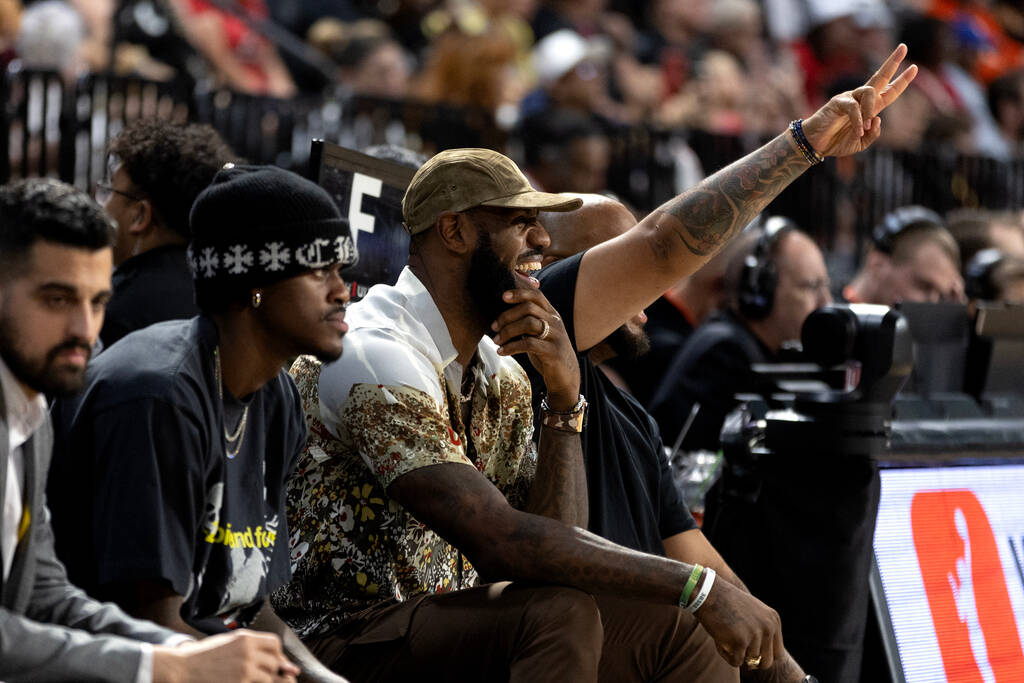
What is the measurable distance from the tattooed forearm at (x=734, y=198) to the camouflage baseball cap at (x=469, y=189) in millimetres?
370

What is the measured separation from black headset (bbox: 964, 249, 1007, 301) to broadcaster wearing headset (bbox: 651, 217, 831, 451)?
1.06m

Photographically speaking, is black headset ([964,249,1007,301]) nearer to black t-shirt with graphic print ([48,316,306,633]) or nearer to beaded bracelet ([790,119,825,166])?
beaded bracelet ([790,119,825,166])

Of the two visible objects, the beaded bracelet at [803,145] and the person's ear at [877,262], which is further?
the person's ear at [877,262]

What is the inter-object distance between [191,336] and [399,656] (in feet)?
2.72

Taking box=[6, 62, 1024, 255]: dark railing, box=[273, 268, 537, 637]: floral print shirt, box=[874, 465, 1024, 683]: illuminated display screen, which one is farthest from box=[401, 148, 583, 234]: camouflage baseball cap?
box=[6, 62, 1024, 255]: dark railing

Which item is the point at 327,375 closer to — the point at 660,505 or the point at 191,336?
the point at 191,336

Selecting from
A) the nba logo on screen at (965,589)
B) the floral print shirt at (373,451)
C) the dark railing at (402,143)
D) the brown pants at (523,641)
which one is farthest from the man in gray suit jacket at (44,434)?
the dark railing at (402,143)

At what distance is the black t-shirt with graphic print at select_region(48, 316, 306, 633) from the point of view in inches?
93.4

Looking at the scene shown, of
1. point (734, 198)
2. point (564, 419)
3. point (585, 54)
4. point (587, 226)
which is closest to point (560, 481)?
point (564, 419)

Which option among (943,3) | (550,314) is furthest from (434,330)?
(943,3)

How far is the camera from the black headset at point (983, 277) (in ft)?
20.5

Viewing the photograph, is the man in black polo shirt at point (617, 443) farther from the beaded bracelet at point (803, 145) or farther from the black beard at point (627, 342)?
the beaded bracelet at point (803, 145)

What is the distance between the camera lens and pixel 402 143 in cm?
722

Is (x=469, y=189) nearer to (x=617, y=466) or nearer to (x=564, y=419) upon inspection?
(x=564, y=419)
